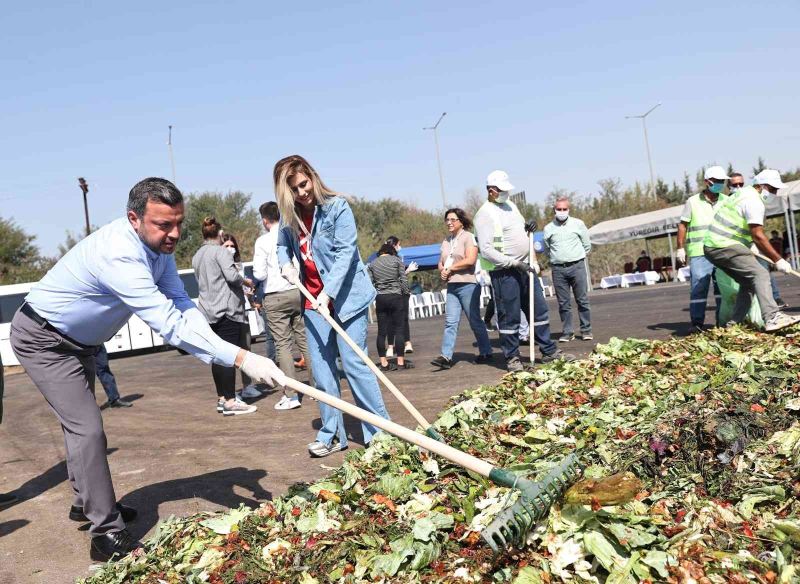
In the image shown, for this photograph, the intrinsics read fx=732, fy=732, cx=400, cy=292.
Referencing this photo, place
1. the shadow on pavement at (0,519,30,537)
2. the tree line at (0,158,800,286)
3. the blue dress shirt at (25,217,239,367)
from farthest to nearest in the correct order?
the tree line at (0,158,800,286), the shadow on pavement at (0,519,30,537), the blue dress shirt at (25,217,239,367)

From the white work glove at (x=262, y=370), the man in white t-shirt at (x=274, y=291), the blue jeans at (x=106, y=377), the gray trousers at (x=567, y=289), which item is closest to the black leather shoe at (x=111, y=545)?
the white work glove at (x=262, y=370)

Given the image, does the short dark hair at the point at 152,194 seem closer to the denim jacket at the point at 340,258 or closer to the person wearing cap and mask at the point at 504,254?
the denim jacket at the point at 340,258

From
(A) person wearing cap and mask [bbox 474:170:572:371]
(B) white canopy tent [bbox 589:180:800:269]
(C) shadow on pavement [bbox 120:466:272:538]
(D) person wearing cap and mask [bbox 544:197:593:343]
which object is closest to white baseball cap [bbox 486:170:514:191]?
(A) person wearing cap and mask [bbox 474:170:572:371]

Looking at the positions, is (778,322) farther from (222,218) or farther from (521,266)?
(222,218)

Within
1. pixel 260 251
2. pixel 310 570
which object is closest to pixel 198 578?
pixel 310 570

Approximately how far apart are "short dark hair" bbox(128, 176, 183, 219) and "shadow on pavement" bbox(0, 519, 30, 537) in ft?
8.50

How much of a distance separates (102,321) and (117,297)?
234mm

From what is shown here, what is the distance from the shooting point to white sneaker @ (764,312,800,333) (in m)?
7.91

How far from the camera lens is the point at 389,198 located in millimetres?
66062

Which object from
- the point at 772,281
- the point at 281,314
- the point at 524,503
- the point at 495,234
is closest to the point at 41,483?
the point at 281,314

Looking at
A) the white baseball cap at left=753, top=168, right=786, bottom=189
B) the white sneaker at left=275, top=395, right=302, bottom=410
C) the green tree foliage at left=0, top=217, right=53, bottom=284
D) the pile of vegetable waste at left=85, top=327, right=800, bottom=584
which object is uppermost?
the green tree foliage at left=0, top=217, right=53, bottom=284

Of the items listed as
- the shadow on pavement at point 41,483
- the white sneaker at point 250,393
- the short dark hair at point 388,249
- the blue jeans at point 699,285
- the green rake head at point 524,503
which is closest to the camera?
the green rake head at point 524,503

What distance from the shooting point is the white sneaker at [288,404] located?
812 centimetres

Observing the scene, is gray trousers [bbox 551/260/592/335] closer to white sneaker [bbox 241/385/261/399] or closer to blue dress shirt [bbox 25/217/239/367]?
white sneaker [bbox 241/385/261/399]
